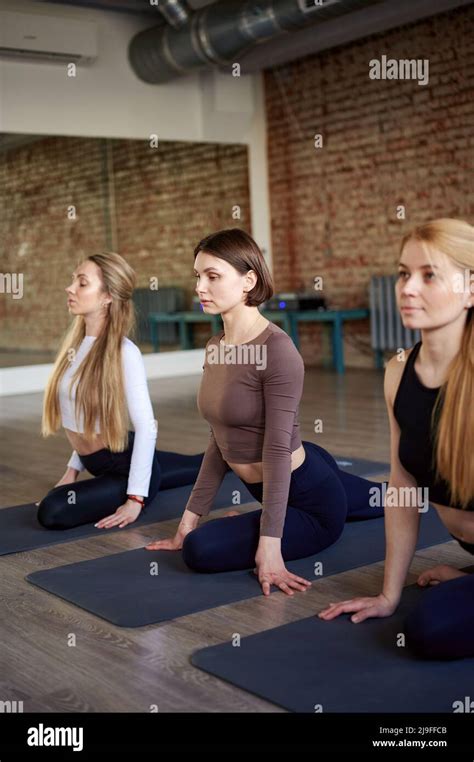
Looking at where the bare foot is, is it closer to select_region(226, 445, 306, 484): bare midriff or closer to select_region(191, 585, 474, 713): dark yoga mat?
select_region(191, 585, 474, 713): dark yoga mat

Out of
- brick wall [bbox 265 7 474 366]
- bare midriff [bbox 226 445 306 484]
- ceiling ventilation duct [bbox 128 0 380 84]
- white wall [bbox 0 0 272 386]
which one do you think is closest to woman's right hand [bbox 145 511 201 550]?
bare midriff [bbox 226 445 306 484]

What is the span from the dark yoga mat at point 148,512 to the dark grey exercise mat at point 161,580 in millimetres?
327

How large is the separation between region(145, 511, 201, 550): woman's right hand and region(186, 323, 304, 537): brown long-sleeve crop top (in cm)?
24

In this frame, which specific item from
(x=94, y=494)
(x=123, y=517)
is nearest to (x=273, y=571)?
(x=123, y=517)

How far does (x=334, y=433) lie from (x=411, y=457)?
2923 mm

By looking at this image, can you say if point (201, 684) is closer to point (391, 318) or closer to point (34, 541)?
point (34, 541)

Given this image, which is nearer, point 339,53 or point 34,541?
point 34,541

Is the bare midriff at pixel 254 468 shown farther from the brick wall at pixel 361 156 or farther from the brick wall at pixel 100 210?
the brick wall at pixel 100 210

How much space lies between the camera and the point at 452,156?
7.27 meters

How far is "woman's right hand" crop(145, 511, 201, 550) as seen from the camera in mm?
2801

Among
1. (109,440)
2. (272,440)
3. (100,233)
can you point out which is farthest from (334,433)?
(100,233)

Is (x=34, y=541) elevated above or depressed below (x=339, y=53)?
below

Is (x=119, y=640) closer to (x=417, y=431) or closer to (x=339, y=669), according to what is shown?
(x=339, y=669)

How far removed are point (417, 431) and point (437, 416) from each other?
0.24 feet
